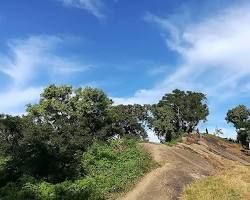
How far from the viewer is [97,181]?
3866cm

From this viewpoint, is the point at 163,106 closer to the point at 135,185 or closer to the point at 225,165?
the point at 225,165

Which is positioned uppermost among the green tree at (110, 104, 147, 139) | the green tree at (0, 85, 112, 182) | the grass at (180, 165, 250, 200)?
the green tree at (110, 104, 147, 139)

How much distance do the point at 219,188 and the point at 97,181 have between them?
10.1m

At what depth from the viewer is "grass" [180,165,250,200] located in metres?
35.7

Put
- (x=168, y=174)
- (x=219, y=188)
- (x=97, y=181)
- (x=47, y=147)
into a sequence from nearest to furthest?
(x=219, y=188) → (x=97, y=181) → (x=168, y=174) → (x=47, y=147)

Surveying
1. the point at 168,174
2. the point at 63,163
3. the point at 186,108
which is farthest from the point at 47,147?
the point at 186,108

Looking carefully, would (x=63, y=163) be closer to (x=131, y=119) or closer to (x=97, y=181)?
(x=97, y=181)

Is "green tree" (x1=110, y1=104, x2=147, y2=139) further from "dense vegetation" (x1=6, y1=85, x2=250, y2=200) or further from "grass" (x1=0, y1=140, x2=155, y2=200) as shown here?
"grass" (x1=0, y1=140, x2=155, y2=200)

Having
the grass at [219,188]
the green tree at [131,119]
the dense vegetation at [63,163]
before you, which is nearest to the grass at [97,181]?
the dense vegetation at [63,163]

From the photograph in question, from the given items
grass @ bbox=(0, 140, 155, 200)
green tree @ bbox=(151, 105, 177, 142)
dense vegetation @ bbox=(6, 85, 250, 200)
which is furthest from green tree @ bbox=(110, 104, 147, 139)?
grass @ bbox=(0, 140, 155, 200)

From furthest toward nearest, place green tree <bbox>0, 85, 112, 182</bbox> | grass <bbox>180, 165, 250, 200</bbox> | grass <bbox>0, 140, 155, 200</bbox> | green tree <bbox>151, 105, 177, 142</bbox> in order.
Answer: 1. green tree <bbox>151, 105, 177, 142</bbox>
2. green tree <bbox>0, 85, 112, 182</bbox>
3. grass <bbox>0, 140, 155, 200</bbox>
4. grass <bbox>180, 165, 250, 200</bbox>

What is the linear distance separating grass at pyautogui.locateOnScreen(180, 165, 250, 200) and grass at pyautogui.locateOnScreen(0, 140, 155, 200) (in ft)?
16.9

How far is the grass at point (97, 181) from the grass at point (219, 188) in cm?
514

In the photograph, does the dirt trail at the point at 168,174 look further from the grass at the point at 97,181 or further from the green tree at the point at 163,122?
the green tree at the point at 163,122
